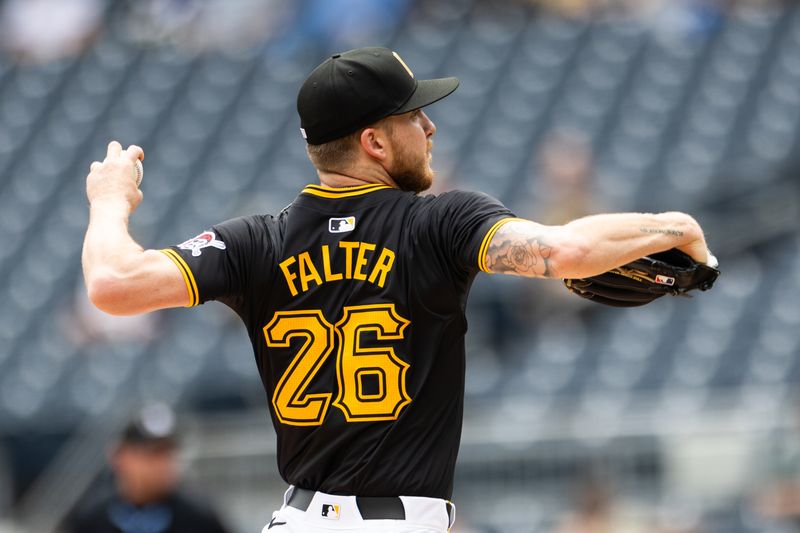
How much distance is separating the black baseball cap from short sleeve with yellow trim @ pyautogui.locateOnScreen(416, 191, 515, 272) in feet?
0.86

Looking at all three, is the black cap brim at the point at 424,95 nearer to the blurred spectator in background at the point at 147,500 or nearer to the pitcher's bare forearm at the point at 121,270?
the pitcher's bare forearm at the point at 121,270

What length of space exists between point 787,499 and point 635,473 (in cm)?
87

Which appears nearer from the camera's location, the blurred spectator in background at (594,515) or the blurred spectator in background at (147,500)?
the blurred spectator in background at (147,500)

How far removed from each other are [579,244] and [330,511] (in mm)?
867

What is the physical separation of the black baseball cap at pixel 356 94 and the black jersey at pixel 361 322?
177 millimetres

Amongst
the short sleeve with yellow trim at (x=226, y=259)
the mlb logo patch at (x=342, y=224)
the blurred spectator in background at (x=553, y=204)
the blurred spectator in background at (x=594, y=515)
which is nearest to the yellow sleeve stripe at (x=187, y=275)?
the short sleeve with yellow trim at (x=226, y=259)

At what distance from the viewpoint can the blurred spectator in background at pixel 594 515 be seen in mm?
7062

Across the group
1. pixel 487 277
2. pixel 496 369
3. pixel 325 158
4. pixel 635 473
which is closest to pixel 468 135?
pixel 487 277

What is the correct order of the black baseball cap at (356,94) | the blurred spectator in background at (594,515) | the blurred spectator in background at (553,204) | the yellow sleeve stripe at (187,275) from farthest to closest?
the blurred spectator in background at (553,204)
the blurred spectator in background at (594,515)
the black baseball cap at (356,94)
the yellow sleeve stripe at (187,275)

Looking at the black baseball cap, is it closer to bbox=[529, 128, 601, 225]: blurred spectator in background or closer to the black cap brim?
the black cap brim

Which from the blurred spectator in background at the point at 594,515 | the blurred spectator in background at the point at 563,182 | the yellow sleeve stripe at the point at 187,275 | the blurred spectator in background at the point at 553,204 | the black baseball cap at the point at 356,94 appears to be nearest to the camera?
the yellow sleeve stripe at the point at 187,275

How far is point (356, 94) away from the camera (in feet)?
10.4

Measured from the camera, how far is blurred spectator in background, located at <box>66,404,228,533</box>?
595 centimetres

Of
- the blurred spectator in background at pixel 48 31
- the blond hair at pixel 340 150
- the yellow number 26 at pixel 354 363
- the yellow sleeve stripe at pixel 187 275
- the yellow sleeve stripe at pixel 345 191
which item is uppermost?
the blurred spectator in background at pixel 48 31
